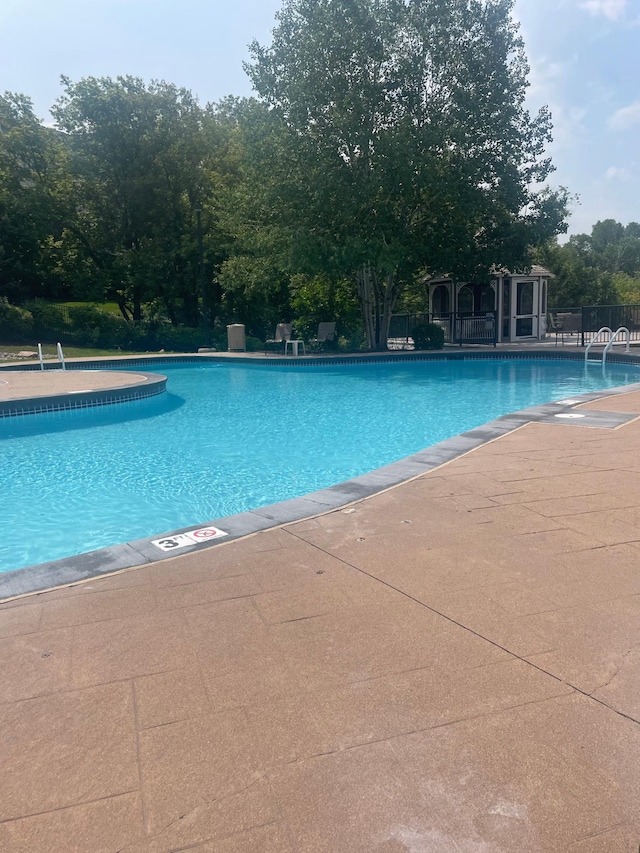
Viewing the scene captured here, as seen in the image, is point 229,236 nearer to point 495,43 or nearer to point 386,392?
point 495,43

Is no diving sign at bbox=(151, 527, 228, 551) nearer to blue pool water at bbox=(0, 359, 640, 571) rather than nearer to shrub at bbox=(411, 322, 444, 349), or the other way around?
blue pool water at bbox=(0, 359, 640, 571)

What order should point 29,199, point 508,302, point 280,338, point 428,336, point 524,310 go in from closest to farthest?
point 428,336 < point 280,338 < point 508,302 < point 524,310 < point 29,199

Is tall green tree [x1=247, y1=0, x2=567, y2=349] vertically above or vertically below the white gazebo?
above

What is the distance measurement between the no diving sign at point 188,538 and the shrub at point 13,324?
76.1 ft

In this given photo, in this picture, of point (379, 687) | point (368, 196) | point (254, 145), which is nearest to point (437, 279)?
point (368, 196)

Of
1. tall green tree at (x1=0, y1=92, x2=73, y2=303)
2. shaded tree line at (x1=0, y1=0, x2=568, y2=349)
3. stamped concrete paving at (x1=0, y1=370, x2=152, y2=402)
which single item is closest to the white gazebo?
shaded tree line at (x1=0, y1=0, x2=568, y2=349)

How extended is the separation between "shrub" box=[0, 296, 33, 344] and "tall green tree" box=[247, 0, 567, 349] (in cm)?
1177

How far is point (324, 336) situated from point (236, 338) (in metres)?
3.41

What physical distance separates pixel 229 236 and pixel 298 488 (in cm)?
2048

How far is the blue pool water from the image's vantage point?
6.34 meters

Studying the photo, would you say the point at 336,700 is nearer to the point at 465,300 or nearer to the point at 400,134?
the point at 400,134

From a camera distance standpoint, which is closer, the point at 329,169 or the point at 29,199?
the point at 329,169

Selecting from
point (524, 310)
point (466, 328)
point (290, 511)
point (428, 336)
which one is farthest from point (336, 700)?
point (524, 310)

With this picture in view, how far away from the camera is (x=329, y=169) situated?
18.5 meters
